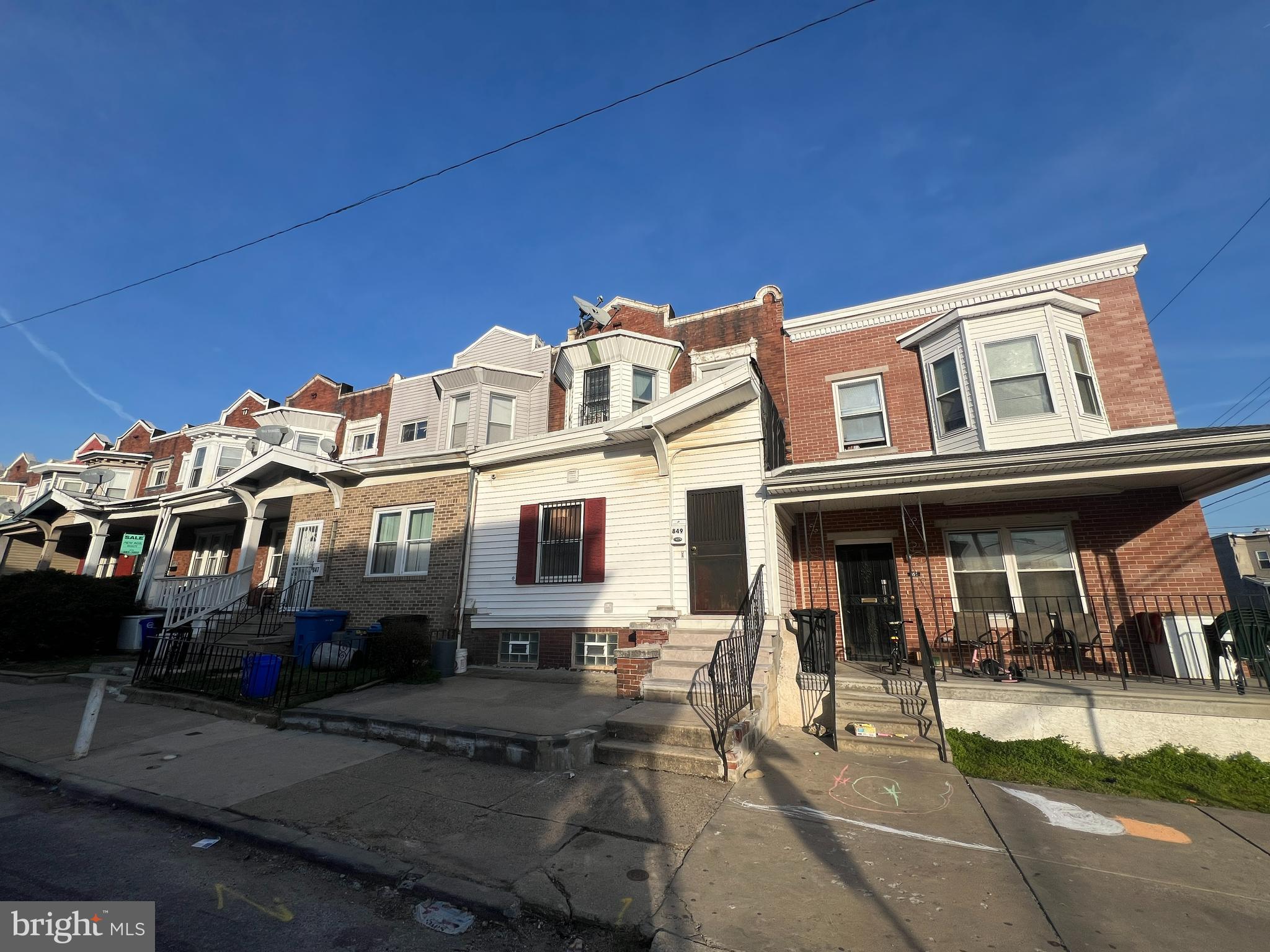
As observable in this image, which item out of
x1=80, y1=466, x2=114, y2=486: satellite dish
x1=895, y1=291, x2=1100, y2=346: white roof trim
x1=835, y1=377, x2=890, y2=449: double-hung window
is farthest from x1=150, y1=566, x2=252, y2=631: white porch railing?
x1=895, y1=291, x2=1100, y2=346: white roof trim

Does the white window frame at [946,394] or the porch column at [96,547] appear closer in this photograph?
the white window frame at [946,394]

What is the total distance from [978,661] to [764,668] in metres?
4.24

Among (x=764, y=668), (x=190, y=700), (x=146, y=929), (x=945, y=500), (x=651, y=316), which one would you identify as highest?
(x=651, y=316)

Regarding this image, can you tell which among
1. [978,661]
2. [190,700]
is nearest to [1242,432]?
[978,661]

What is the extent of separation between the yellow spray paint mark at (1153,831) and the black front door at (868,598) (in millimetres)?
5149

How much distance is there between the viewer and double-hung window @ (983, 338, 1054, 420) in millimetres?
10172

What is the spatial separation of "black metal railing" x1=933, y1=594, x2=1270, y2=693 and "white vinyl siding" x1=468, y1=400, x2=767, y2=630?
4.09m

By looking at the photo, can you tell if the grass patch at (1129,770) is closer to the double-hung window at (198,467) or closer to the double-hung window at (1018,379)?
the double-hung window at (1018,379)

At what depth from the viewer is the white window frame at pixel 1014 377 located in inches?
394

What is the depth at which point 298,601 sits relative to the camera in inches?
524

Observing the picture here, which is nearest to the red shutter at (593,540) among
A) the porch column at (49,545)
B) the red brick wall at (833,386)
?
the red brick wall at (833,386)

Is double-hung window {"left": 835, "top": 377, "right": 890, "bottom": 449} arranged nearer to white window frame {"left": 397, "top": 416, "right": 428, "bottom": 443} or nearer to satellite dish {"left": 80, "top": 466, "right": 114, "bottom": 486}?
white window frame {"left": 397, "top": 416, "right": 428, "bottom": 443}

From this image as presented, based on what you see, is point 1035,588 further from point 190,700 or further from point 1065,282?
point 190,700

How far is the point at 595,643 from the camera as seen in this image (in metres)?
10.6
